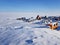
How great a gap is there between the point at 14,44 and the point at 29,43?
35.4 inches

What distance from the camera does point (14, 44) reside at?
745 centimetres

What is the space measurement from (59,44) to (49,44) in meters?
0.64

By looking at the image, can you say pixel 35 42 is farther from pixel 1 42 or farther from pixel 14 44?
pixel 1 42

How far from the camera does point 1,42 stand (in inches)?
307

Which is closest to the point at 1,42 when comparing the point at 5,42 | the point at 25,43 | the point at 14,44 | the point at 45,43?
the point at 5,42

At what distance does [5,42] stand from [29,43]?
1.49 m

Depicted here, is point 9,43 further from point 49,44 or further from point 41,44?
point 49,44

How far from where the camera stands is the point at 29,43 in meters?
7.62

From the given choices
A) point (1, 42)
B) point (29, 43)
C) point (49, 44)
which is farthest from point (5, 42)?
point (49, 44)

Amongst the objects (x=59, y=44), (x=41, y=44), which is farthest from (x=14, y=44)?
(x=59, y=44)

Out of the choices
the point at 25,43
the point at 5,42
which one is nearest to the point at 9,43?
the point at 5,42

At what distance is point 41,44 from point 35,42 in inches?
17.7

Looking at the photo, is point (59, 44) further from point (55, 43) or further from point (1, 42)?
point (1, 42)

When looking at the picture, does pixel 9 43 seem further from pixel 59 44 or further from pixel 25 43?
pixel 59 44
